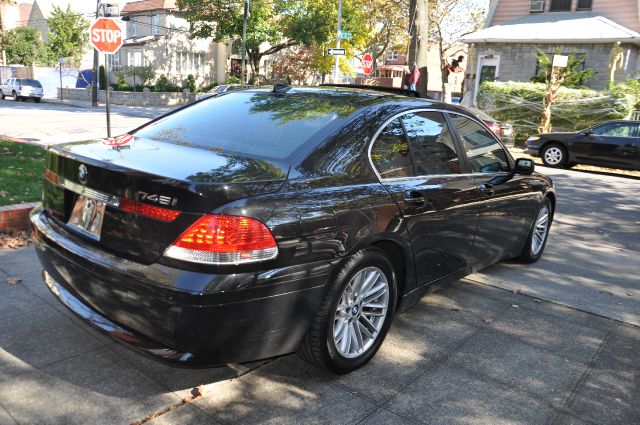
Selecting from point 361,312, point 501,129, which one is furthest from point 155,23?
point 361,312

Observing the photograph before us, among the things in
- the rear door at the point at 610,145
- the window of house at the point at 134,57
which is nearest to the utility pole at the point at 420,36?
the rear door at the point at 610,145

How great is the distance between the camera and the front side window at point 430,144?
372 cm

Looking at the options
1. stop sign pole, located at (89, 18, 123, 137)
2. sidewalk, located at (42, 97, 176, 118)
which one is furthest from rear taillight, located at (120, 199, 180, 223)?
sidewalk, located at (42, 97, 176, 118)

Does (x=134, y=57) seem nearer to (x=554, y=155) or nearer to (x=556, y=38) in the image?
(x=556, y=38)

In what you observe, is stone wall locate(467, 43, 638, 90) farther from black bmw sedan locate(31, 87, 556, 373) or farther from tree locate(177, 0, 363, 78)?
black bmw sedan locate(31, 87, 556, 373)

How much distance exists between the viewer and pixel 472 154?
430cm

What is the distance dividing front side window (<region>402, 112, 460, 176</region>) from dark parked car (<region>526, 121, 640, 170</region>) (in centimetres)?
1151

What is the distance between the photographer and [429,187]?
12.1 ft

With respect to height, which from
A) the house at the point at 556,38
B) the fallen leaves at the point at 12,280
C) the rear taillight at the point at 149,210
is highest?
the house at the point at 556,38

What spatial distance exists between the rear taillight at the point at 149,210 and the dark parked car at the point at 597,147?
543 inches

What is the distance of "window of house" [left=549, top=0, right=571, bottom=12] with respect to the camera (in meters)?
24.5

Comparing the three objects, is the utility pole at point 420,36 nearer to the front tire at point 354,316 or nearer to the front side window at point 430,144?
the front side window at point 430,144

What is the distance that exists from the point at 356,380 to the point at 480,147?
2.27 m

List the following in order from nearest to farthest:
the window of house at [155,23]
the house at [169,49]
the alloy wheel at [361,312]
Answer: the alloy wheel at [361,312] < the house at [169,49] < the window of house at [155,23]
